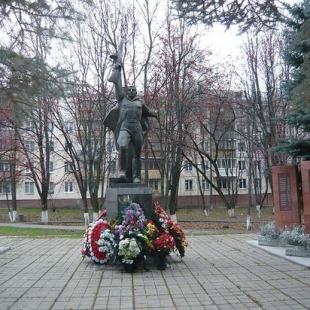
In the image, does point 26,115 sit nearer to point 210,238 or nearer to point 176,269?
point 176,269

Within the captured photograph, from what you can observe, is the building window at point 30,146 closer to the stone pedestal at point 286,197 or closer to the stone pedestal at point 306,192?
the stone pedestal at point 286,197

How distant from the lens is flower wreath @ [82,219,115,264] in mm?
7801

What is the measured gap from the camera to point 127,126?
923cm

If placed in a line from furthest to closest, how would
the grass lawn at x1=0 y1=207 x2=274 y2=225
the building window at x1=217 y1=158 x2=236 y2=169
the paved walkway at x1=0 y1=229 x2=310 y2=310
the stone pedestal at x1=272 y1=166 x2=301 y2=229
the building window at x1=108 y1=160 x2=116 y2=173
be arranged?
1. the building window at x1=217 y1=158 x2=236 y2=169
2. the grass lawn at x1=0 y1=207 x2=274 y2=225
3. the building window at x1=108 y1=160 x2=116 y2=173
4. the stone pedestal at x1=272 y1=166 x2=301 y2=229
5. the paved walkway at x1=0 y1=229 x2=310 y2=310

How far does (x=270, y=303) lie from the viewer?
530cm

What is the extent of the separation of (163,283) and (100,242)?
1753mm

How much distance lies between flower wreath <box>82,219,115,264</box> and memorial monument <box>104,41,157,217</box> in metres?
0.59

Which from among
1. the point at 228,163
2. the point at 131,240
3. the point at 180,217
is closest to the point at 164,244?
the point at 131,240

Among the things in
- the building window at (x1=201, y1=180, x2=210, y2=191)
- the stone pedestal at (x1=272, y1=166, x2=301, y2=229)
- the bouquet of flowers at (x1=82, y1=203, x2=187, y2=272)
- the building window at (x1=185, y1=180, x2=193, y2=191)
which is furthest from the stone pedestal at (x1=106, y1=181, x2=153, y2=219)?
the building window at (x1=185, y1=180, x2=193, y2=191)

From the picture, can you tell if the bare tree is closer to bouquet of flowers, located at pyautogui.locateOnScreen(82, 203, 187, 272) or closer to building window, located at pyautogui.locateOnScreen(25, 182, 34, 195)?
bouquet of flowers, located at pyautogui.locateOnScreen(82, 203, 187, 272)

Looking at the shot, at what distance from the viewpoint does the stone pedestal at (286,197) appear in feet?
35.9

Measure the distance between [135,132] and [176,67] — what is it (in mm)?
13963

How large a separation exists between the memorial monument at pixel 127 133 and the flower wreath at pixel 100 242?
1.95 ft

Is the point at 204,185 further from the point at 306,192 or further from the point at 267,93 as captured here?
the point at 306,192
